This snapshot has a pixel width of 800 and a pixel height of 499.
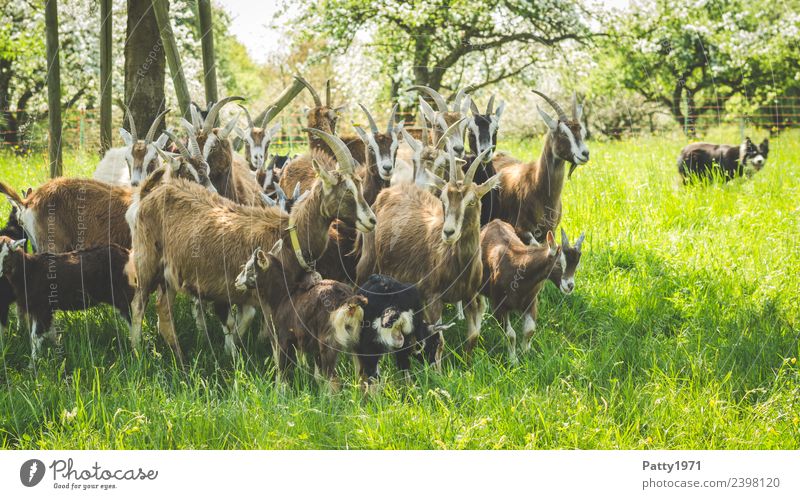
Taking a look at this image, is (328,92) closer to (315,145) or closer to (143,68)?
(315,145)

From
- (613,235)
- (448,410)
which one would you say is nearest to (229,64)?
(613,235)

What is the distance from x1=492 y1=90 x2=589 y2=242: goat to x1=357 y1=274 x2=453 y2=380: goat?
1.93 metres

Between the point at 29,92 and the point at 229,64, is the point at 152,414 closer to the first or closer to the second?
the point at 229,64

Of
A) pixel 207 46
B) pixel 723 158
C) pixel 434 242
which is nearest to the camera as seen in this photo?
A: pixel 434 242

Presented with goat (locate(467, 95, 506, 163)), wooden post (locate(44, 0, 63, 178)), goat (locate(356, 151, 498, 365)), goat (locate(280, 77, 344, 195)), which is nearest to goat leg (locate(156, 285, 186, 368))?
goat (locate(356, 151, 498, 365))

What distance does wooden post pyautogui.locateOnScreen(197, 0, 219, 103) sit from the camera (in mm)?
6195

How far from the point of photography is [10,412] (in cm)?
419

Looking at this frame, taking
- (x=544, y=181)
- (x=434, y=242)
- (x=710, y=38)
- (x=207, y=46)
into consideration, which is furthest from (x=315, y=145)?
(x=710, y=38)

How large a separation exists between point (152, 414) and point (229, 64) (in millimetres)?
5198
